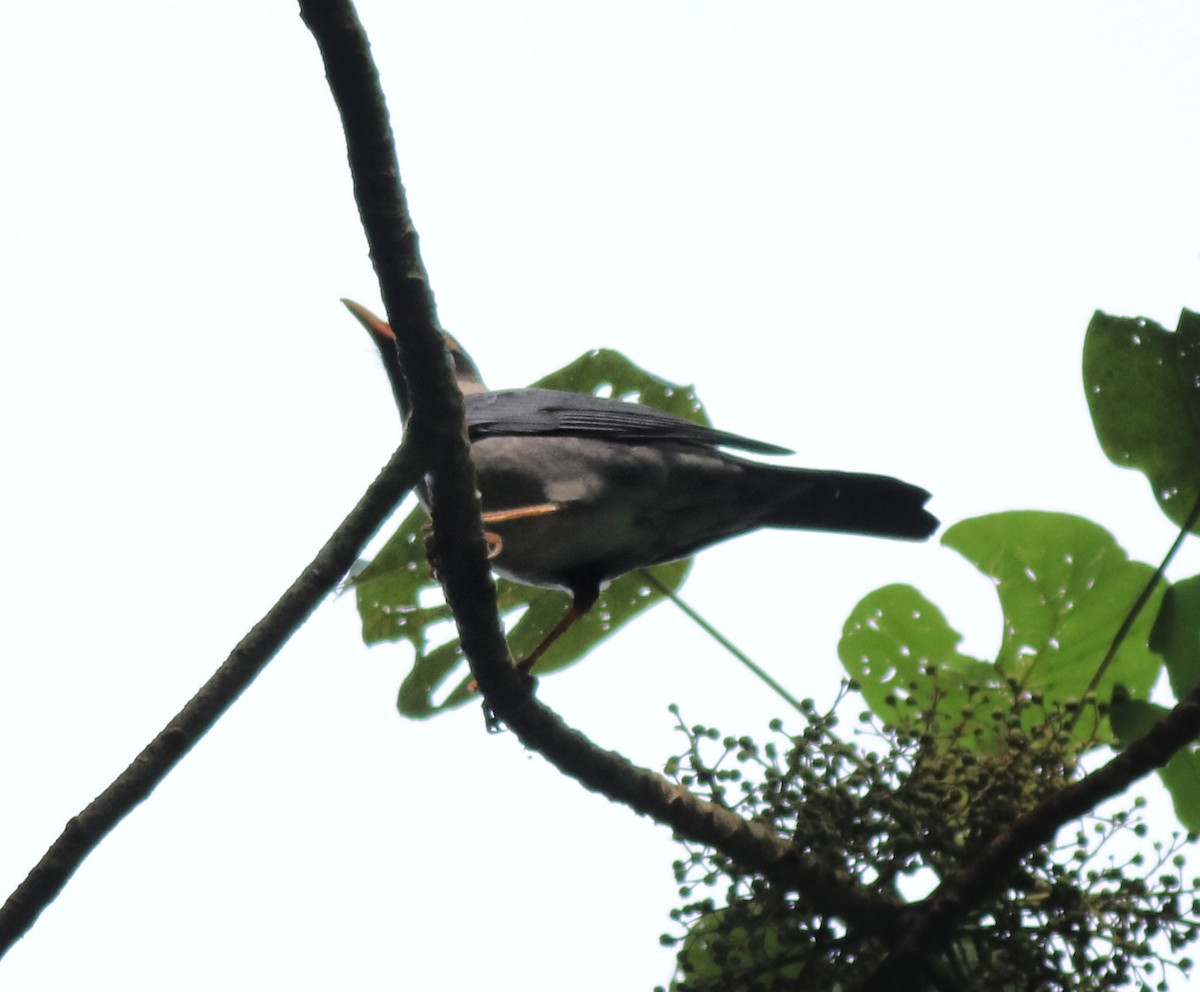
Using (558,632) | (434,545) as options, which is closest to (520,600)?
(558,632)

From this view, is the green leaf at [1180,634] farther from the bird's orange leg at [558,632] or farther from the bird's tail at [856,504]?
the bird's orange leg at [558,632]

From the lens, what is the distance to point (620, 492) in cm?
422

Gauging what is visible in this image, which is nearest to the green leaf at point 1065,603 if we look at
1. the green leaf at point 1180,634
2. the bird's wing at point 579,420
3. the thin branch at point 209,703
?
the green leaf at point 1180,634

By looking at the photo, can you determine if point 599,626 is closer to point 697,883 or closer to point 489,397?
point 489,397

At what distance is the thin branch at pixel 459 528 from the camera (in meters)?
2.16

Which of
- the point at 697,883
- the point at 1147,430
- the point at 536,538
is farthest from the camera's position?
the point at 536,538

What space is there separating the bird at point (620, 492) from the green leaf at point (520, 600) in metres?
0.10

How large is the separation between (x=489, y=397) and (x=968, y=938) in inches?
98.5

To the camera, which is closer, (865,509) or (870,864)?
(870,864)

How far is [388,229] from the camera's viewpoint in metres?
2.28

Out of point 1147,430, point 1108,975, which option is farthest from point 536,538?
point 1108,975

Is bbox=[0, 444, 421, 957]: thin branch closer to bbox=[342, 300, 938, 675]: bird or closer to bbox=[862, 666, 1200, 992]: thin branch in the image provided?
bbox=[862, 666, 1200, 992]: thin branch

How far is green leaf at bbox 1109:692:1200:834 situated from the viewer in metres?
2.81

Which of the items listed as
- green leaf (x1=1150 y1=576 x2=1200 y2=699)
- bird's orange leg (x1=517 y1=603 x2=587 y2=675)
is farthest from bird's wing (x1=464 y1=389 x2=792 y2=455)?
green leaf (x1=1150 y1=576 x2=1200 y2=699)
